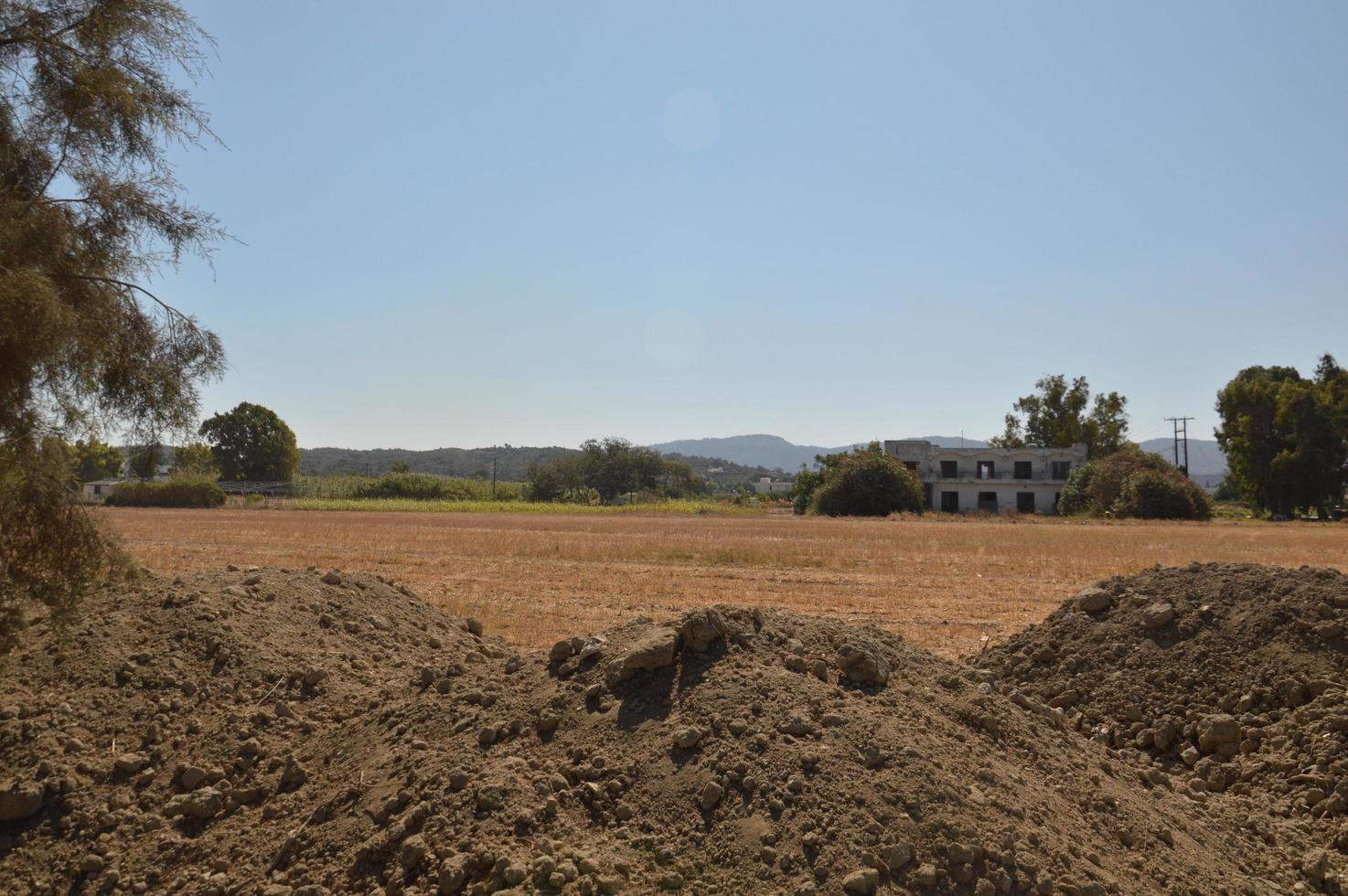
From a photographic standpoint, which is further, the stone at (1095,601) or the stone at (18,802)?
the stone at (1095,601)

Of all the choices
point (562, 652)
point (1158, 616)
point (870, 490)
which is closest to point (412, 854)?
point (562, 652)

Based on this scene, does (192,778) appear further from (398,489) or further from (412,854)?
(398,489)

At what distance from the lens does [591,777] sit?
4.80 meters

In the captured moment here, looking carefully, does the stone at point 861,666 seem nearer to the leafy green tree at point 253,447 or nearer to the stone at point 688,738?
the stone at point 688,738

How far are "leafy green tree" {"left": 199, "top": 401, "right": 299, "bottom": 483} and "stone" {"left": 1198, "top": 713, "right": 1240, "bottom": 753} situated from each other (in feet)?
314

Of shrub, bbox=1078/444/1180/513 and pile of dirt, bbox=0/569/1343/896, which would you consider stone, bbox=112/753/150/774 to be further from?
shrub, bbox=1078/444/1180/513

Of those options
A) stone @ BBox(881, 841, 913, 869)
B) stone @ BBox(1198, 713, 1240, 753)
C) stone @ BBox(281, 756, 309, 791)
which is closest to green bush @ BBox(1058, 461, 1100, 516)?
stone @ BBox(1198, 713, 1240, 753)

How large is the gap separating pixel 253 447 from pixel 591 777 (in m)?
96.6

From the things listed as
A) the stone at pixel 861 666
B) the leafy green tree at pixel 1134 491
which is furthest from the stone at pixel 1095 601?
the leafy green tree at pixel 1134 491

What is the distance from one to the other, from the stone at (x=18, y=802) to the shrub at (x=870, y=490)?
57.1 metres

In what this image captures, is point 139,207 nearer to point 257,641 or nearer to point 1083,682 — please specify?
point 257,641

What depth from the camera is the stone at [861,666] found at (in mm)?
5648

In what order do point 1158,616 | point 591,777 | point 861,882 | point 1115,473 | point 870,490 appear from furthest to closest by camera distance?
point 870,490, point 1115,473, point 1158,616, point 591,777, point 861,882

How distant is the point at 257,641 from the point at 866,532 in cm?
3409
